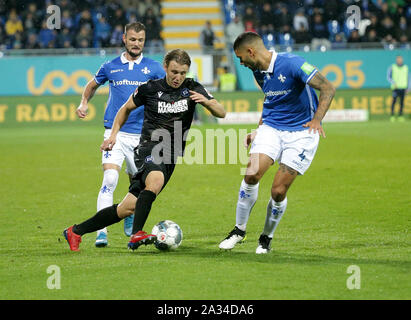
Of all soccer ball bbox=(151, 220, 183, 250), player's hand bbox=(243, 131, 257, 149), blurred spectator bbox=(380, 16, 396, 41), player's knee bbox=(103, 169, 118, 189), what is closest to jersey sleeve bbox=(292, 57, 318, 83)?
player's hand bbox=(243, 131, 257, 149)

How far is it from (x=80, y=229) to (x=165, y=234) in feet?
2.86

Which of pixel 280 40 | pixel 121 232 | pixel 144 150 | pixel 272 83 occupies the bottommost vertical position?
pixel 121 232

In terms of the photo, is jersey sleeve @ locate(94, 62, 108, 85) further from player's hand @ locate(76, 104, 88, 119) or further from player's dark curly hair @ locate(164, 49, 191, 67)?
player's dark curly hair @ locate(164, 49, 191, 67)

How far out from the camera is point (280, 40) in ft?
97.4

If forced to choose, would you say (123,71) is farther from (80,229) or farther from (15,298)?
(15,298)

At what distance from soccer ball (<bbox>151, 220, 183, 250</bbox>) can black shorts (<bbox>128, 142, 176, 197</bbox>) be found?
1.33 ft

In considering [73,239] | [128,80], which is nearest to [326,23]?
[128,80]

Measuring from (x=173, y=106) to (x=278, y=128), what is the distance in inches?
42.7

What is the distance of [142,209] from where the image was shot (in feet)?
23.1

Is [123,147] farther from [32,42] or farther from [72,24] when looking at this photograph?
[72,24]

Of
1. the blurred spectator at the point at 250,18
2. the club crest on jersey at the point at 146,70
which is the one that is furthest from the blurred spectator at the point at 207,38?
the club crest on jersey at the point at 146,70

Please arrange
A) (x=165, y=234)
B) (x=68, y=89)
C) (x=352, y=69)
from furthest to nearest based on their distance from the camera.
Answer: (x=352, y=69)
(x=68, y=89)
(x=165, y=234)

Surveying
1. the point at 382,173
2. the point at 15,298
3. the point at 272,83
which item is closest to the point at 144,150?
the point at 272,83

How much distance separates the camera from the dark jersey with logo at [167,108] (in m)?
7.36
